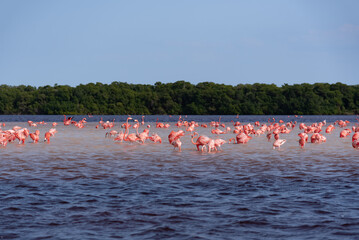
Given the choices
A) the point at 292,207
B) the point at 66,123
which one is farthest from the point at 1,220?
the point at 66,123

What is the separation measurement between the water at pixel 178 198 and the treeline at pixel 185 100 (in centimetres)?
12948

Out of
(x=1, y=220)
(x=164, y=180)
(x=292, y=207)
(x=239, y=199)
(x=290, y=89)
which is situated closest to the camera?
(x=1, y=220)

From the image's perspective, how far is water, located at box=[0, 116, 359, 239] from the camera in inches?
296

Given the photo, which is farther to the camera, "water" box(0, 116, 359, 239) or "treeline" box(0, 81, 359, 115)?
"treeline" box(0, 81, 359, 115)

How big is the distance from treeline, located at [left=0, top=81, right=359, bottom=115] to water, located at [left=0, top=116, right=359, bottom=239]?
12948 centimetres

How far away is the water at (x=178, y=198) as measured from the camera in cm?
751

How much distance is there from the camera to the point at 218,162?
15.8 m

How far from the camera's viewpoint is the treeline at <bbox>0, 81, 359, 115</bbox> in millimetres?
141875

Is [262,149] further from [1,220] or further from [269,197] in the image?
[1,220]

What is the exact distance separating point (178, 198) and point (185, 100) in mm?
145032

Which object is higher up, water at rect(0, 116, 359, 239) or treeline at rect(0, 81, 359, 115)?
treeline at rect(0, 81, 359, 115)

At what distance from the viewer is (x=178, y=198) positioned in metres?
9.68

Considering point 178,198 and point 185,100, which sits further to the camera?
point 185,100

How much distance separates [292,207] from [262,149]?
11.8 metres
